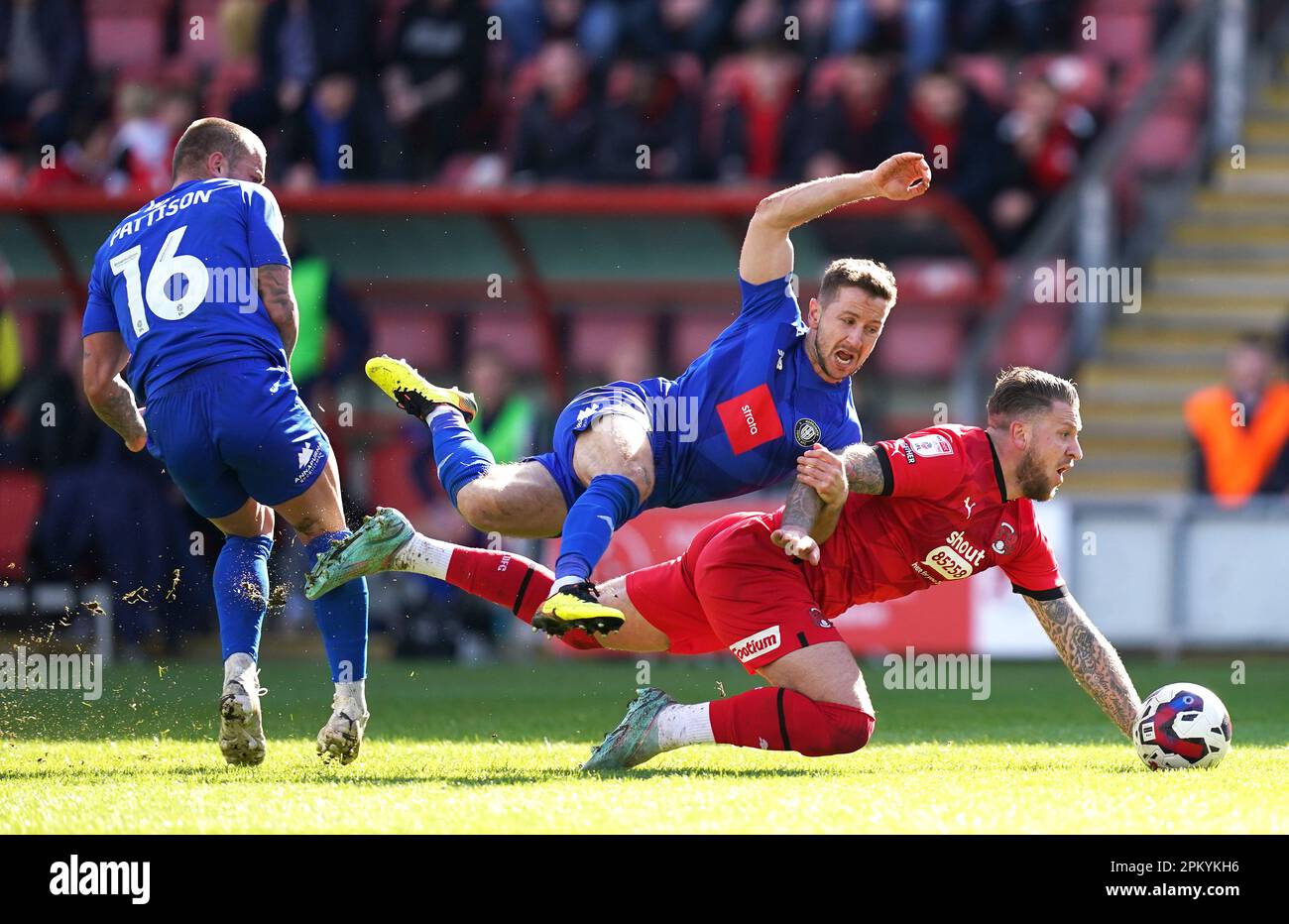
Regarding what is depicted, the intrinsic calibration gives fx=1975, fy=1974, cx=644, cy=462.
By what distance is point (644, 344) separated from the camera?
12.7 metres

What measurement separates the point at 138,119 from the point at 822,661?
8841 mm

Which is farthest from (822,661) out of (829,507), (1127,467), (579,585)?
(1127,467)

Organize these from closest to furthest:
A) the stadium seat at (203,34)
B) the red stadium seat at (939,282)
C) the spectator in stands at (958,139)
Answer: the red stadium seat at (939,282) → the spectator in stands at (958,139) → the stadium seat at (203,34)

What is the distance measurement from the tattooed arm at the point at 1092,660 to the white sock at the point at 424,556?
6.87ft

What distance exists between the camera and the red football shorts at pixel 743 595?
6434 millimetres

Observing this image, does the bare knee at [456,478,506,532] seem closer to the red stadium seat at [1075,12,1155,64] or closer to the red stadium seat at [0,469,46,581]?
the red stadium seat at [0,469,46,581]

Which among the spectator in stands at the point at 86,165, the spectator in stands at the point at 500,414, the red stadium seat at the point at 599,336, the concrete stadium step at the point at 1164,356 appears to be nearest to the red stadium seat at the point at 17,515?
the spectator in stands at the point at 86,165

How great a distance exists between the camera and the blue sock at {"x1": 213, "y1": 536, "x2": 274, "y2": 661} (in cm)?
661

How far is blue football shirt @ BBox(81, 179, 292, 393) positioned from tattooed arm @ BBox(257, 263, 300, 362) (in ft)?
0.07

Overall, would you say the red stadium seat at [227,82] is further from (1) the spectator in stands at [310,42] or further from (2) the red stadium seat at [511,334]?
(2) the red stadium seat at [511,334]

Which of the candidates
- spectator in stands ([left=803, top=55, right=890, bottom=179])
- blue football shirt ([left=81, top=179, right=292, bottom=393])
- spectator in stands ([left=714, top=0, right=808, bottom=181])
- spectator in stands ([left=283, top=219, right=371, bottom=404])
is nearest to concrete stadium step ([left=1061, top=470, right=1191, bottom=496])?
spectator in stands ([left=803, top=55, right=890, bottom=179])

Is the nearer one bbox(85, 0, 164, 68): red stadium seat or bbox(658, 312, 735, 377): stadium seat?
bbox(658, 312, 735, 377): stadium seat
